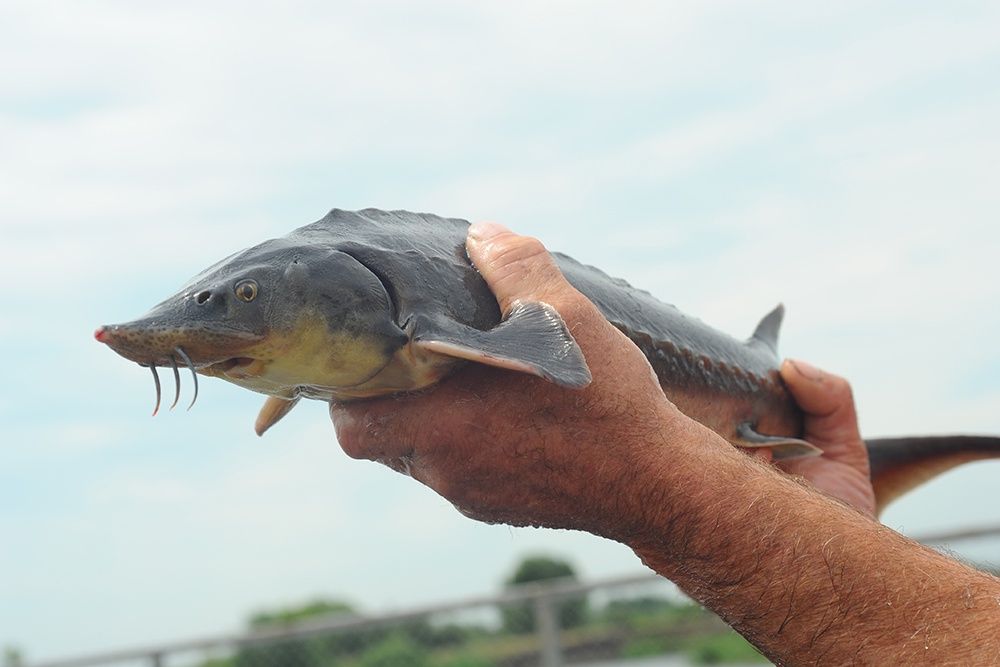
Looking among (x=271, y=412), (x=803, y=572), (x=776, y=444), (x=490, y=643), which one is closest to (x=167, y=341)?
(x=271, y=412)

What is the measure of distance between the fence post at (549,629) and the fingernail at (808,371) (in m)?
5.00

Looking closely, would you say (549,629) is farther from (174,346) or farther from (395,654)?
(174,346)

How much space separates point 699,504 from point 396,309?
0.75 m

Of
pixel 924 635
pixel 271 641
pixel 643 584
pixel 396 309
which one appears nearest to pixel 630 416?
pixel 396 309

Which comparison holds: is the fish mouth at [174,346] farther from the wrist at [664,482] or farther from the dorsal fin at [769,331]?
the dorsal fin at [769,331]

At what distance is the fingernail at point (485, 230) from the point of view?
2.78 metres

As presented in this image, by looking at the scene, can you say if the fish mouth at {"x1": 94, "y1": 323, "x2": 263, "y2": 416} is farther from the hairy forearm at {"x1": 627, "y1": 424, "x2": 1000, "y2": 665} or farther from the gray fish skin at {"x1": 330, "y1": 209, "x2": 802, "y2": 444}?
the hairy forearm at {"x1": 627, "y1": 424, "x2": 1000, "y2": 665}

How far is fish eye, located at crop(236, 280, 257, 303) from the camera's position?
241 cm

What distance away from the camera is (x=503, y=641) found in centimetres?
912

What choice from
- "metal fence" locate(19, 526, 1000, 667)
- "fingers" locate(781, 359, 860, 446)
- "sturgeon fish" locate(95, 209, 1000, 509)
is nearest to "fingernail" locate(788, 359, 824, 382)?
"fingers" locate(781, 359, 860, 446)

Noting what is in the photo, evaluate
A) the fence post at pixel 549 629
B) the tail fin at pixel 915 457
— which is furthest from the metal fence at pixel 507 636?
the tail fin at pixel 915 457

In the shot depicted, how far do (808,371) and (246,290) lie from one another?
232 cm

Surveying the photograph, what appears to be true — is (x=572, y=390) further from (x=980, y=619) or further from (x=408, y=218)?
(x=980, y=619)

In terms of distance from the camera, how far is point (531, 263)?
2.70 meters
